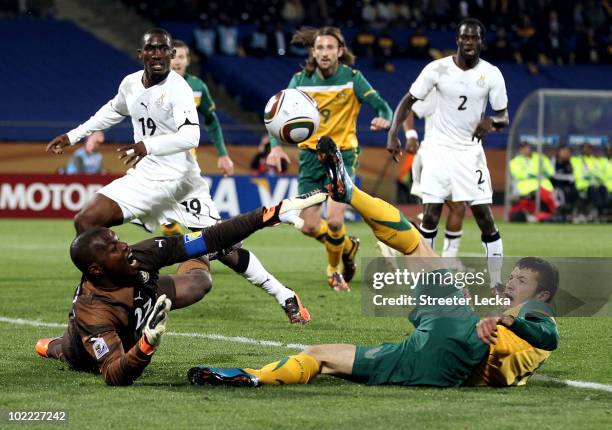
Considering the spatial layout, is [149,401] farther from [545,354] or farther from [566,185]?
[566,185]

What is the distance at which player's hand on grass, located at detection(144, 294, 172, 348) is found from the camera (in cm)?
571

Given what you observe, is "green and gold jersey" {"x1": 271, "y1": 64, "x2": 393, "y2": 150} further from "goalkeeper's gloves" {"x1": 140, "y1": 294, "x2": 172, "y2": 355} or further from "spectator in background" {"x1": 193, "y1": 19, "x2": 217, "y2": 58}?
"spectator in background" {"x1": 193, "y1": 19, "x2": 217, "y2": 58}

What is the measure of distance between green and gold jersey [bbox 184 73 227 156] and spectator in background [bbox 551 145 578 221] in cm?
1354

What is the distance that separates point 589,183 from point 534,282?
64.4ft

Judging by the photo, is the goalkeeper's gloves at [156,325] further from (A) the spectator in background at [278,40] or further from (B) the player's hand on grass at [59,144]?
(A) the spectator in background at [278,40]

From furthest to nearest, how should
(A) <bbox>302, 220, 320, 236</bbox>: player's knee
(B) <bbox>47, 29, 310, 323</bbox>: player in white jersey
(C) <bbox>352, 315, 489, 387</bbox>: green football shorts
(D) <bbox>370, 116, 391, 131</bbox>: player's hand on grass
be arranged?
1. (A) <bbox>302, 220, 320, 236</bbox>: player's knee
2. (D) <bbox>370, 116, 391, 131</bbox>: player's hand on grass
3. (B) <bbox>47, 29, 310, 323</bbox>: player in white jersey
4. (C) <bbox>352, 315, 489, 387</bbox>: green football shorts

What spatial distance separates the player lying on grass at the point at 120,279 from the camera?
21.1 feet

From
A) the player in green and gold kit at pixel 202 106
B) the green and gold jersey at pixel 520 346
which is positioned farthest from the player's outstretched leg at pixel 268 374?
the player in green and gold kit at pixel 202 106

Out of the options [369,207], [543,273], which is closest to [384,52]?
[369,207]

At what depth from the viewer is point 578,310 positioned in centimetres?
968

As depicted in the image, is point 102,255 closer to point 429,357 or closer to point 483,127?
point 429,357

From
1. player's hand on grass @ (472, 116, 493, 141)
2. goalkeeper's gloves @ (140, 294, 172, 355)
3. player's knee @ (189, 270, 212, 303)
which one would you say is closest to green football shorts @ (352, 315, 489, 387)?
goalkeeper's gloves @ (140, 294, 172, 355)

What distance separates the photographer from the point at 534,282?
6.11 metres

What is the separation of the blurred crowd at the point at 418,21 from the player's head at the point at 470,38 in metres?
20.8
